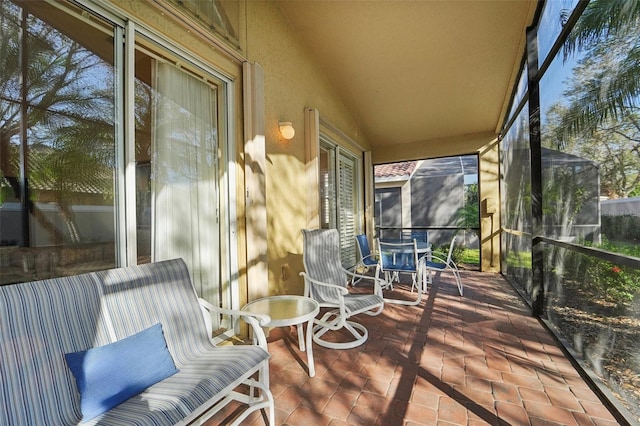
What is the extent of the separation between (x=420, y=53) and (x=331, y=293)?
315 cm

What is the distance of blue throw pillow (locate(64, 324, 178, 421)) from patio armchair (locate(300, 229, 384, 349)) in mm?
1368

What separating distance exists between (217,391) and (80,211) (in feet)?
4.28

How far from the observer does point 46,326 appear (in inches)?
48.2

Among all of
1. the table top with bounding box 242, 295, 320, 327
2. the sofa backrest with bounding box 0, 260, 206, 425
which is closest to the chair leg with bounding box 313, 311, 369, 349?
the table top with bounding box 242, 295, 320, 327

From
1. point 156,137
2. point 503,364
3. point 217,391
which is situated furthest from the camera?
point 503,364

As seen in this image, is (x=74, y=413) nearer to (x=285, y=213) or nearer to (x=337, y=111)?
(x=285, y=213)

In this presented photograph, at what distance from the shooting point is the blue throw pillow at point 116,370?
3.85 feet

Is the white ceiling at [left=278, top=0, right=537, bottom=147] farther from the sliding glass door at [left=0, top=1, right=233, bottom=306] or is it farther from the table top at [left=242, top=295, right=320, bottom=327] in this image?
the table top at [left=242, top=295, right=320, bottom=327]

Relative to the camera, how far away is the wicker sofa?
44.1 inches

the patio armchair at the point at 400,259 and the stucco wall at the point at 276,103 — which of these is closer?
the stucco wall at the point at 276,103

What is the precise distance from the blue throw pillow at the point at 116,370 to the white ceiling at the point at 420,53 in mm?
3475

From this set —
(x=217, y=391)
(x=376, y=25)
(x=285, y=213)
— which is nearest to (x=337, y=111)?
A: (x=376, y=25)

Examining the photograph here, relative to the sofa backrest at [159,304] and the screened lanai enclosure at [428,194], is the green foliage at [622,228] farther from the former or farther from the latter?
the screened lanai enclosure at [428,194]

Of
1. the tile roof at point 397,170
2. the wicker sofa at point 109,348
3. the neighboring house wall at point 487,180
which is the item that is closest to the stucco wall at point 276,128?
the wicker sofa at point 109,348
